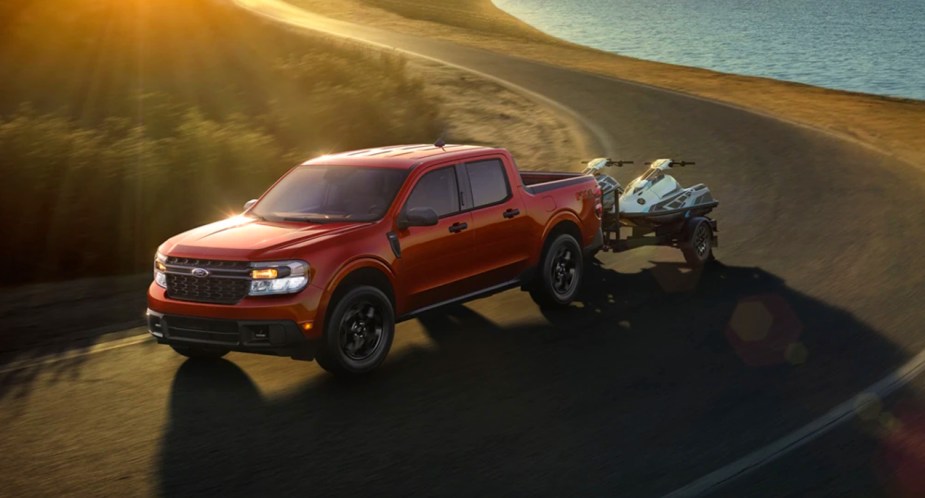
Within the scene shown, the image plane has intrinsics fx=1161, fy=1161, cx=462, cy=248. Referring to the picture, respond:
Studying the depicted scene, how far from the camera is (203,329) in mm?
8938

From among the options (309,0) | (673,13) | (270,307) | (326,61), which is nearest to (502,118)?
(326,61)

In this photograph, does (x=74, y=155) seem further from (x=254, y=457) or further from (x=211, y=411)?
(x=254, y=457)

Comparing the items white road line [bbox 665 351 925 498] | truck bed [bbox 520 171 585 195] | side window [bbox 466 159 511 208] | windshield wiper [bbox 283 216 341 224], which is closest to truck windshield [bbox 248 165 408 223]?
windshield wiper [bbox 283 216 341 224]

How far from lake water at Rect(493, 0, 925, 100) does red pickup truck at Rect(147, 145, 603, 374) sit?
114 ft

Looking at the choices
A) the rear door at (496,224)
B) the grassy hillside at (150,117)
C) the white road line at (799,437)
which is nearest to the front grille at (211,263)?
the rear door at (496,224)

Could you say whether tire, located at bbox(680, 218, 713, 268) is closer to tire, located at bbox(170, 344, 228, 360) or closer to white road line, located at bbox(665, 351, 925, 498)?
white road line, located at bbox(665, 351, 925, 498)

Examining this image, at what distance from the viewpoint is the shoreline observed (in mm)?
27109

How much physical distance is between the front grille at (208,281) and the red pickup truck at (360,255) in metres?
0.01

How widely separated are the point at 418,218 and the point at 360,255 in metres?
0.68

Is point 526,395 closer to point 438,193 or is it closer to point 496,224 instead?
point 438,193

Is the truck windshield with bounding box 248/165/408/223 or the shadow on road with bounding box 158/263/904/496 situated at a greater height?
the truck windshield with bounding box 248/165/408/223

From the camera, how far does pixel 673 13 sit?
100062 mm

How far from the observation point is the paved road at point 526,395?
23.8 feet

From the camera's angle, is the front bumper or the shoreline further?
the shoreline
